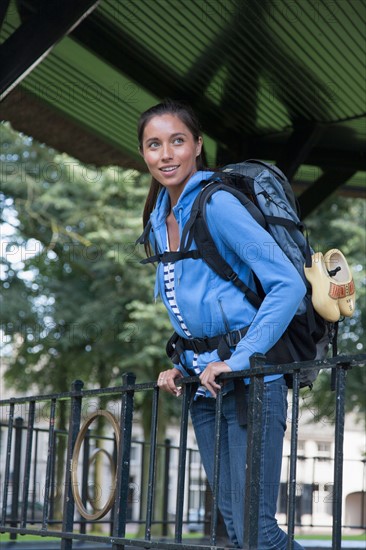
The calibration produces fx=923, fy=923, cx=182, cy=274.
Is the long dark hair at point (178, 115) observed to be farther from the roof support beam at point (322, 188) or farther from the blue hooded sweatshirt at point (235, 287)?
the roof support beam at point (322, 188)

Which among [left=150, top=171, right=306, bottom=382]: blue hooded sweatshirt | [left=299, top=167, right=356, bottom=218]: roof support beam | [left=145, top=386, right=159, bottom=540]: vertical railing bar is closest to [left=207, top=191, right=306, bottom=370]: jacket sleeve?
[left=150, top=171, right=306, bottom=382]: blue hooded sweatshirt

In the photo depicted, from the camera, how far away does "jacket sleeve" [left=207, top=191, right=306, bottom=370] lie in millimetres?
2777

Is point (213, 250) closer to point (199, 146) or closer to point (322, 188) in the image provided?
point (199, 146)

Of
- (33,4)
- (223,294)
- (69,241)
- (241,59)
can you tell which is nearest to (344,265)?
(223,294)

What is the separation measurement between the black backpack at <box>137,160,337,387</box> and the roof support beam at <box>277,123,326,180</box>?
475cm

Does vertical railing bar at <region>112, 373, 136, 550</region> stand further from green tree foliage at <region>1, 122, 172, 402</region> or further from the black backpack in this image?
green tree foliage at <region>1, 122, 172, 402</region>

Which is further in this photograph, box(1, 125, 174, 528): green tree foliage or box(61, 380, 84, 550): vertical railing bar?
box(1, 125, 174, 528): green tree foliage

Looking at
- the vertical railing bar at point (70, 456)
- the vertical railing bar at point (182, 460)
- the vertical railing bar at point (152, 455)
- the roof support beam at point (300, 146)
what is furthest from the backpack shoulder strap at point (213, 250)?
the roof support beam at point (300, 146)

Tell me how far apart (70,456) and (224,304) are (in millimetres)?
1489

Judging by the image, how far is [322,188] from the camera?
827cm

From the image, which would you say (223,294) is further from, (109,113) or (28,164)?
(28,164)

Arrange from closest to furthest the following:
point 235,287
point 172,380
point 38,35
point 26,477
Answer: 1. point 235,287
2. point 172,380
3. point 26,477
4. point 38,35

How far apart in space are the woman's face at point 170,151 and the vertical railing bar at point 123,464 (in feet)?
2.80

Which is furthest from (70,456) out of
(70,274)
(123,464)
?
(70,274)
